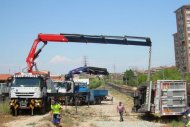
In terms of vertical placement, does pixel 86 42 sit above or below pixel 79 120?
above

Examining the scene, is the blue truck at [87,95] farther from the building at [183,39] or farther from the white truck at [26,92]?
the building at [183,39]

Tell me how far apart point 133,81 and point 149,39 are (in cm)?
8212

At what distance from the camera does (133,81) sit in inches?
4422

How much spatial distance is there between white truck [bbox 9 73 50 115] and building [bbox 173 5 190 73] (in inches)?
4489

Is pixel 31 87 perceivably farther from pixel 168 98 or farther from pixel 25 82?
pixel 168 98

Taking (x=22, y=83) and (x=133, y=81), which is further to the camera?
(x=133, y=81)

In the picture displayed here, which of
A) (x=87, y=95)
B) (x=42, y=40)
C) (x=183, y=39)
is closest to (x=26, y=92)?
(x=42, y=40)

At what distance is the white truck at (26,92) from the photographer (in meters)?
25.9

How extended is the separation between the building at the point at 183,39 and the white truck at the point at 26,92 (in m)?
114

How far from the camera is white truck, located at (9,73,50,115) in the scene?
25.9 meters

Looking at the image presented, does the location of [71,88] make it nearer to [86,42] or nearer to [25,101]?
[86,42]

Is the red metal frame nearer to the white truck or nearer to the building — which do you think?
the white truck

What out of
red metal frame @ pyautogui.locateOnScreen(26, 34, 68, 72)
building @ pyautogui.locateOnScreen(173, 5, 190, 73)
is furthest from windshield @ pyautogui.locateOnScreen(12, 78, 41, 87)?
building @ pyautogui.locateOnScreen(173, 5, 190, 73)

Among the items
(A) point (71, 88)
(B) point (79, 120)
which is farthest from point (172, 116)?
(A) point (71, 88)
